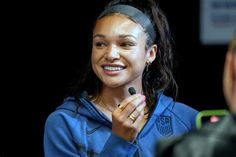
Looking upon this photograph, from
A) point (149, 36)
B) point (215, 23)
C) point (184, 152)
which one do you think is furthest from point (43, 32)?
point (184, 152)

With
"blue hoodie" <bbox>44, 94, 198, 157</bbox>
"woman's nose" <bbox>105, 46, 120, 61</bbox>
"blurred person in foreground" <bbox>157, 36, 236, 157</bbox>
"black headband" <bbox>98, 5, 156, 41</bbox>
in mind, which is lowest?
"blue hoodie" <bbox>44, 94, 198, 157</bbox>

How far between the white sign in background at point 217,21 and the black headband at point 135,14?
3.14 ft

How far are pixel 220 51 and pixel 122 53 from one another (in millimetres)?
1239

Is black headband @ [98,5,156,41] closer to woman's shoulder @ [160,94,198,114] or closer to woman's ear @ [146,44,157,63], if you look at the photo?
woman's ear @ [146,44,157,63]

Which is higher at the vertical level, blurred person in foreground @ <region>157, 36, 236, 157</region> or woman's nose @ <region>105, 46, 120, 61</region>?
woman's nose @ <region>105, 46, 120, 61</region>

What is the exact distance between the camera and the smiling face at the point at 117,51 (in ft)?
6.84

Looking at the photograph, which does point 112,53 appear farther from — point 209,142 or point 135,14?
point 209,142

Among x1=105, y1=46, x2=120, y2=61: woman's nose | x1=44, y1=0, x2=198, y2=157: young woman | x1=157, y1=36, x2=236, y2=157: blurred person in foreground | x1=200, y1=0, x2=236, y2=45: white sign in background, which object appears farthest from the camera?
x1=200, y1=0, x2=236, y2=45: white sign in background

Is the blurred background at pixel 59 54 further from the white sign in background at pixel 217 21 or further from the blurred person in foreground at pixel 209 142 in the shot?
the blurred person in foreground at pixel 209 142

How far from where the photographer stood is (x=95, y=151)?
2018 mm

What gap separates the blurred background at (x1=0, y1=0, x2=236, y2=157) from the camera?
123 inches

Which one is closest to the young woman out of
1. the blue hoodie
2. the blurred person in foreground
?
the blue hoodie

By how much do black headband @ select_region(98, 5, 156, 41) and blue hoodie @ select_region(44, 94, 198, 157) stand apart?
0.26 meters

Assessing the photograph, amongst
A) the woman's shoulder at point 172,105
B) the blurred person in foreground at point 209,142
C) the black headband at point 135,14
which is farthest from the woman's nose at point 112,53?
the blurred person in foreground at point 209,142
